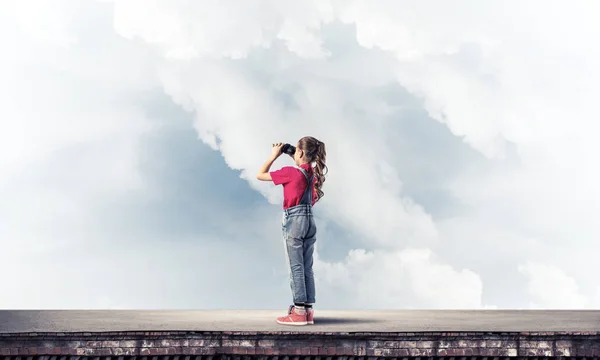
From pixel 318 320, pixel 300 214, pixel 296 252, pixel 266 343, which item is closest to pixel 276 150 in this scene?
pixel 300 214

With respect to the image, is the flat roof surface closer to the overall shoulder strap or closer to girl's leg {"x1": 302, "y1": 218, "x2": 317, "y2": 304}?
girl's leg {"x1": 302, "y1": 218, "x2": 317, "y2": 304}

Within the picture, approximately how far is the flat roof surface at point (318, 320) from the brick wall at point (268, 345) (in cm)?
42

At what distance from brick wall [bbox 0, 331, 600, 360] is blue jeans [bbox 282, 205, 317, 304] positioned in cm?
179

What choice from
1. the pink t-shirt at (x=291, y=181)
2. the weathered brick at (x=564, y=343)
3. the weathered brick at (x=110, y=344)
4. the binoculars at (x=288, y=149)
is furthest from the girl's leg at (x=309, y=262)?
the weathered brick at (x=564, y=343)

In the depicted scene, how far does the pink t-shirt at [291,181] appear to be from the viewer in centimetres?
1064

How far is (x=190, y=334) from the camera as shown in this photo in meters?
8.80

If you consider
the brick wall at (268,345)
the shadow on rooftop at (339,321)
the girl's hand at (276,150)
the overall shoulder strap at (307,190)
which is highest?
the girl's hand at (276,150)

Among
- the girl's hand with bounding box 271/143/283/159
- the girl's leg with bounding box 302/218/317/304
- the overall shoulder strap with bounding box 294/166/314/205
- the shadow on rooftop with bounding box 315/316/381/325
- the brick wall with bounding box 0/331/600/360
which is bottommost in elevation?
the brick wall with bounding box 0/331/600/360

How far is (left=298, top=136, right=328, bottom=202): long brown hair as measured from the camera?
10742 millimetres

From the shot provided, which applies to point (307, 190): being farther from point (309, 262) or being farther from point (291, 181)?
point (309, 262)

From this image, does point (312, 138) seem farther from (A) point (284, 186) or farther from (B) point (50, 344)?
(B) point (50, 344)

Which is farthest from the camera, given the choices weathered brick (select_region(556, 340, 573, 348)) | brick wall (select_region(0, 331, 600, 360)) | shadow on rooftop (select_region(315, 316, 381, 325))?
shadow on rooftop (select_region(315, 316, 381, 325))

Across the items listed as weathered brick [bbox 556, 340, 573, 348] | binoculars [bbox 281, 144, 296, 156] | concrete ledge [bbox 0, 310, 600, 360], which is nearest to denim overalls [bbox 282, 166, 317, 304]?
binoculars [bbox 281, 144, 296, 156]

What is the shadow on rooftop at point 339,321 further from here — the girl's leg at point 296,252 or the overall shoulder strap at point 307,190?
the overall shoulder strap at point 307,190
